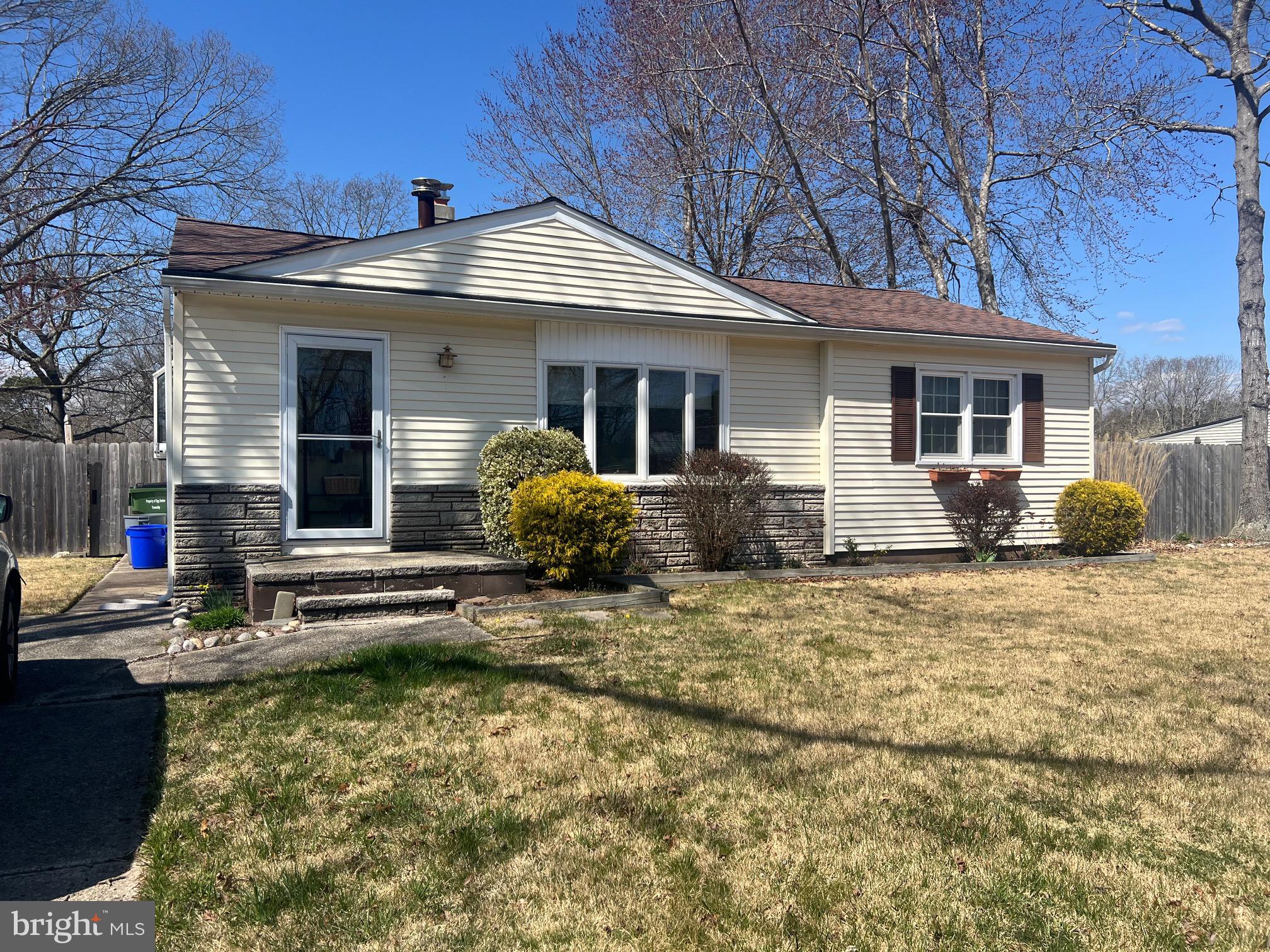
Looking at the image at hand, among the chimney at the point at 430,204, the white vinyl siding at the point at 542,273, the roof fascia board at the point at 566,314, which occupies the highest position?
the chimney at the point at 430,204

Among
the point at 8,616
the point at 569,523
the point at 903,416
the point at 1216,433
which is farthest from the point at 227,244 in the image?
the point at 1216,433

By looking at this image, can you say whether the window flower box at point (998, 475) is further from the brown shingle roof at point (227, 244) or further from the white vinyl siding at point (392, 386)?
the brown shingle roof at point (227, 244)

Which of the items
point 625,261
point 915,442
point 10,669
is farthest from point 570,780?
point 915,442

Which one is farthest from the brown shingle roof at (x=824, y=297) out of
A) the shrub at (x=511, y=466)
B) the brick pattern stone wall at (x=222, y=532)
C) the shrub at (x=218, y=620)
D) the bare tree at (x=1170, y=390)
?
the bare tree at (x=1170, y=390)

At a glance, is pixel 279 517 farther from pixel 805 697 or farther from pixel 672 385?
pixel 805 697

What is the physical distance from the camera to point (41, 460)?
14133 mm

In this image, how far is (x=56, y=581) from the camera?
10.9m

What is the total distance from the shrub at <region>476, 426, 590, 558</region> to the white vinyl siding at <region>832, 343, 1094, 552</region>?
154 inches

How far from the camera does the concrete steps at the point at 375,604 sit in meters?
7.10

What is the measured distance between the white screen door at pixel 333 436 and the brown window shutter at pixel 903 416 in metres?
6.51

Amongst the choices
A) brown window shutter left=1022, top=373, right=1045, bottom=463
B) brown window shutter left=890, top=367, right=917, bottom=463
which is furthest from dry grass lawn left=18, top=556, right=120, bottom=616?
brown window shutter left=1022, top=373, right=1045, bottom=463

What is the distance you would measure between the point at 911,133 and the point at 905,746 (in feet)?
61.6

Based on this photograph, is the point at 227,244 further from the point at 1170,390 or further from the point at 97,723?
the point at 1170,390

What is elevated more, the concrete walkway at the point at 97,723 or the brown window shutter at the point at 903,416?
the brown window shutter at the point at 903,416
